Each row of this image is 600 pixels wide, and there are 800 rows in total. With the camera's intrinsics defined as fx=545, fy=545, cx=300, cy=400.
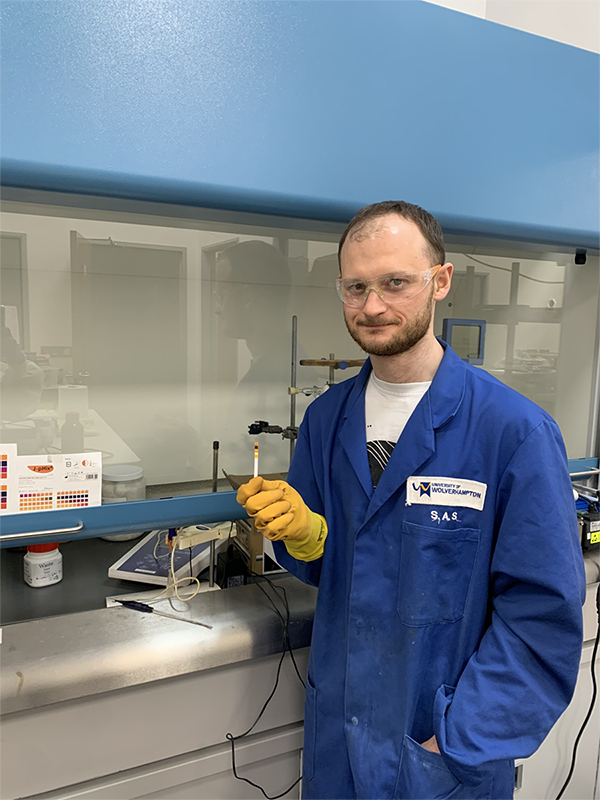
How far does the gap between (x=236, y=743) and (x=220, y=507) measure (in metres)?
0.54

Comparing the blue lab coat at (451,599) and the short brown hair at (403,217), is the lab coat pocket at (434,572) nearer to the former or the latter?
the blue lab coat at (451,599)

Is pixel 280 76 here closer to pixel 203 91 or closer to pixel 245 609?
pixel 203 91

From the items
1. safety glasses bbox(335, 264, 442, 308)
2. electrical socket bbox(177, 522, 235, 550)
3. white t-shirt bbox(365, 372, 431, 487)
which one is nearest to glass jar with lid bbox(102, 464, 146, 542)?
electrical socket bbox(177, 522, 235, 550)

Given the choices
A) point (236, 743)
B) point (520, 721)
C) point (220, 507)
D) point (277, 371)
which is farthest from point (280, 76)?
point (236, 743)

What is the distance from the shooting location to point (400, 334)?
979 mm

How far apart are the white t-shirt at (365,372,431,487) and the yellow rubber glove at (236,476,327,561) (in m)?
0.15

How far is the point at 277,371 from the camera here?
1480 mm

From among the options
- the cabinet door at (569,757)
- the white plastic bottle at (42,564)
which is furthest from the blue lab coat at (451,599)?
the white plastic bottle at (42,564)

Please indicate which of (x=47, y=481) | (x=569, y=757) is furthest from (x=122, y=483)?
(x=569, y=757)

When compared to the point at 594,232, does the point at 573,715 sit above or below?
below

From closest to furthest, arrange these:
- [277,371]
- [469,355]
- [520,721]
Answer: [520,721] < [277,371] < [469,355]

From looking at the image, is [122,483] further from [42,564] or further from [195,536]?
[42,564]

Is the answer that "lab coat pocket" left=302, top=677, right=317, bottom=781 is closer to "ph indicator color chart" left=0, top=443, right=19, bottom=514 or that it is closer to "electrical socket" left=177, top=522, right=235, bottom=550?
"electrical socket" left=177, top=522, right=235, bottom=550

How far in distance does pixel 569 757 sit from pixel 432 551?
1182 millimetres
